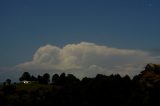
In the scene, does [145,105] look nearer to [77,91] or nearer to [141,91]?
[141,91]

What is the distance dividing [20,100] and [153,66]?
298ft

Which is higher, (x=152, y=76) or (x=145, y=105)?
(x=152, y=76)

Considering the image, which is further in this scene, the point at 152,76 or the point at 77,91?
the point at 77,91

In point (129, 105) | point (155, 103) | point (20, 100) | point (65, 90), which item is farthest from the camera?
point (20, 100)

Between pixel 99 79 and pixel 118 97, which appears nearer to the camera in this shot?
pixel 118 97

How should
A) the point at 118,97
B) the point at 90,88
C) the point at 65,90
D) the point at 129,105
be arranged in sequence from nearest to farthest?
the point at 129,105 < the point at 118,97 < the point at 90,88 < the point at 65,90

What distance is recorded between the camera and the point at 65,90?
166 metres

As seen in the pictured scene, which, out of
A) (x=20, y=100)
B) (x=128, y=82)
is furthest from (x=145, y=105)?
(x=20, y=100)

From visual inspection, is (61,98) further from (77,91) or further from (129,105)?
(129,105)

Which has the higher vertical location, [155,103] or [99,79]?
[99,79]

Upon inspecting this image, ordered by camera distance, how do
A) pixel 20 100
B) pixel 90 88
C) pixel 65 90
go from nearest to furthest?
pixel 90 88, pixel 65 90, pixel 20 100

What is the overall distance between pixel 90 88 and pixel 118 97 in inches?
548

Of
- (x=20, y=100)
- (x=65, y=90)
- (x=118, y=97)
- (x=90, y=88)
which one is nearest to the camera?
(x=118, y=97)

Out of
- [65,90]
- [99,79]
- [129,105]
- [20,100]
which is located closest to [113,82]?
[99,79]
